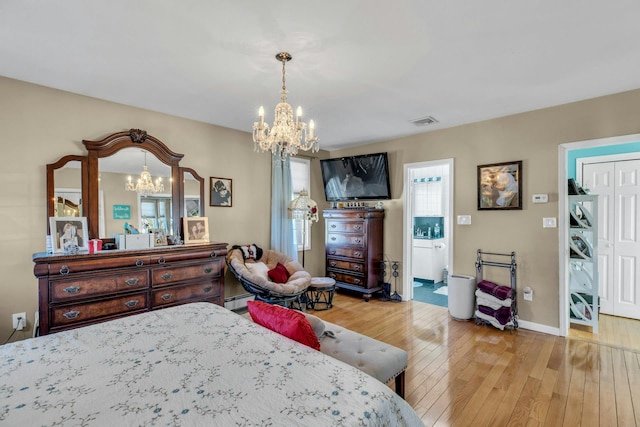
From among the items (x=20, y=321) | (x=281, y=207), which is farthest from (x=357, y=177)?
(x=20, y=321)

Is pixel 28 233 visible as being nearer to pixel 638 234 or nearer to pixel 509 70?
pixel 509 70

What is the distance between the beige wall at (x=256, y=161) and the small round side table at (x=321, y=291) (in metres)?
1.08

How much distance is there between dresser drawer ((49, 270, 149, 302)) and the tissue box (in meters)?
0.33

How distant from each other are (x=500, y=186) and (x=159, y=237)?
4.15 m

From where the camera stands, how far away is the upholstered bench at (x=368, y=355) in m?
1.80

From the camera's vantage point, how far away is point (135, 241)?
10.3 ft

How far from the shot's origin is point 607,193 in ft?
13.0

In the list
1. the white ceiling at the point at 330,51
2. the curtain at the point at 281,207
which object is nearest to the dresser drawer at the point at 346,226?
the curtain at the point at 281,207

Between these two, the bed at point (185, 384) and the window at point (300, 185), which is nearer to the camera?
the bed at point (185, 384)

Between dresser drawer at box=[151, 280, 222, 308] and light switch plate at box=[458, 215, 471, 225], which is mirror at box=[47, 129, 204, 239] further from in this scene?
light switch plate at box=[458, 215, 471, 225]

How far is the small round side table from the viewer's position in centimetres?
409

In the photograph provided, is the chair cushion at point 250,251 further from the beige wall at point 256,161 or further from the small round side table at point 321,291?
the small round side table at point 321,291

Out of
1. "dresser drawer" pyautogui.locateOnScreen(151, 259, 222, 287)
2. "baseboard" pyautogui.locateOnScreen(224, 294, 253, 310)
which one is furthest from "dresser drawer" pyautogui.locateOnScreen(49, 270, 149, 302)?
"baseboard" pyautogui.locateOnScreen(224, 294, 253, 310)

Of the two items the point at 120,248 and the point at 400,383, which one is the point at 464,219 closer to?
the point at 400,383
